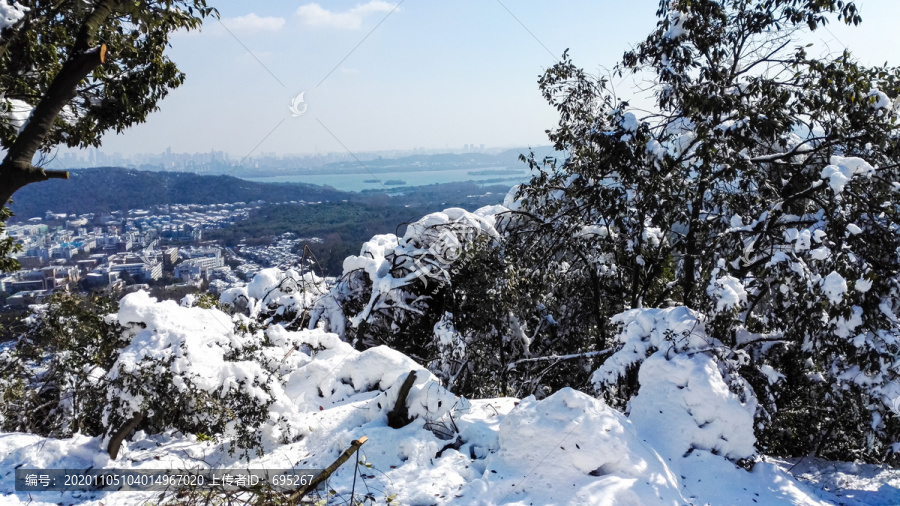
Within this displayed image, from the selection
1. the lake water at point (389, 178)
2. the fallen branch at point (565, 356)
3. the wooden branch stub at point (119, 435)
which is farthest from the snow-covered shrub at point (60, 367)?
the lake water at point (389, 178)

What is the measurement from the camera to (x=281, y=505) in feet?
7.65

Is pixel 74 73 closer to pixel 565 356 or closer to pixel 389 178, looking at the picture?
pixel 565 356

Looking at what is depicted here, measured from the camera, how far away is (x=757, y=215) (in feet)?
17.8

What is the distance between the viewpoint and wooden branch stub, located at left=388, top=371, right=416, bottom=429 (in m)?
3.67

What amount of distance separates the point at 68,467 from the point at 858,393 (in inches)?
236

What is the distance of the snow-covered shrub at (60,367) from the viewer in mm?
3719

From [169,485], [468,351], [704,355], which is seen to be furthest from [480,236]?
[169,485]

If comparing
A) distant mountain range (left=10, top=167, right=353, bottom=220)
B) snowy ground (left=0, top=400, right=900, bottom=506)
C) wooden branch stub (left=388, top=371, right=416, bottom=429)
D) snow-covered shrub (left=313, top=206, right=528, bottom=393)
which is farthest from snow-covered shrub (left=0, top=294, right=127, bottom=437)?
distant mountain range (left=10, top=167, right=353, bottom=220)

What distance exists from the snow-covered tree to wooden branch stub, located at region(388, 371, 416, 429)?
2293 millimetres

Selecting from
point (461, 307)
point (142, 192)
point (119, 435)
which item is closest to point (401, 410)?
point (119, 435)

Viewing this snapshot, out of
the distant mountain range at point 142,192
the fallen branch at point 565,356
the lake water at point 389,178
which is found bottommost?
the fallen branch at point 565,356

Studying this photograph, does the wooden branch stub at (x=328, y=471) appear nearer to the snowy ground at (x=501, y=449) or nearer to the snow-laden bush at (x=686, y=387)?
the snowy ground at (x=501, y=449)

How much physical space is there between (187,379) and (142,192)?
28414mm

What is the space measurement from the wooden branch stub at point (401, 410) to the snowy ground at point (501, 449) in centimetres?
6
